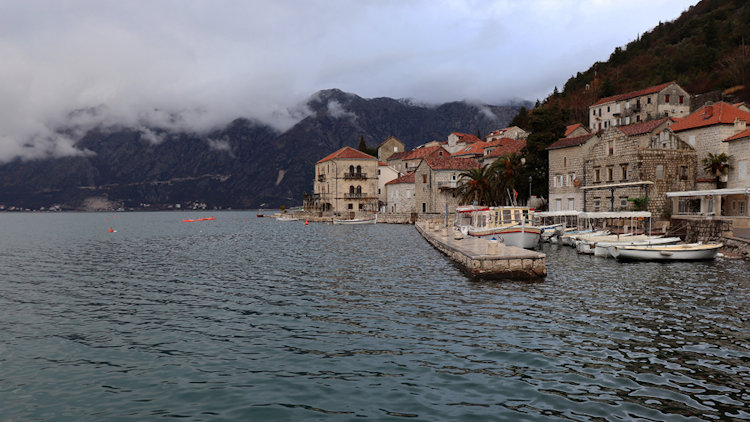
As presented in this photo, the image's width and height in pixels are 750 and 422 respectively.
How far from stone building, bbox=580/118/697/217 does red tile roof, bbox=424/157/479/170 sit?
31703 millimetres

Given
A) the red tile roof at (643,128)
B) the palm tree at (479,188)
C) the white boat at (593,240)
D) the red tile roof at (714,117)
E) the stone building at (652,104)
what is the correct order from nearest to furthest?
the white boat at (593,240) → the red tile roof at (714,117) → the red tile roof at (643,128) → the palm tree at (479,188) → the stone building at (652,104)

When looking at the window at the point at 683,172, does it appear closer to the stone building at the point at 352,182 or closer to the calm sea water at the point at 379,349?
the calm sea water at the point at 379,349

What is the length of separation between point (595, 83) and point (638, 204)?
73854 mm

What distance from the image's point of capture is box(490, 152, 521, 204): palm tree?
6556 centimetres

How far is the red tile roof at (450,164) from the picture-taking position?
83312 mm

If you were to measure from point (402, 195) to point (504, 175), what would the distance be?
92.1ft

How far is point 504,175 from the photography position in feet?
220

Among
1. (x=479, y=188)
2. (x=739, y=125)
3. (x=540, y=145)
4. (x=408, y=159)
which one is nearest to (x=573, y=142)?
(x=540, y=145)

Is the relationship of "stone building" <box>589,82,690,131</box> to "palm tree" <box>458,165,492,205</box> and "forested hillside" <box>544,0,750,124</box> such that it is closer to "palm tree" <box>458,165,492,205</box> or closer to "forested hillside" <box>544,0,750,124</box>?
"forested hillside" <box>544,0,750,124</box>

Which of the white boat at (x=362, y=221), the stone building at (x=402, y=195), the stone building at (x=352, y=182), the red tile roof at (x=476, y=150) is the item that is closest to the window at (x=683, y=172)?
the stone building at (x=402, y=195)

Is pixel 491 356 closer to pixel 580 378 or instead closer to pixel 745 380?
pixel 580 378

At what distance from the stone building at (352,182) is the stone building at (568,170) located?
165 feet

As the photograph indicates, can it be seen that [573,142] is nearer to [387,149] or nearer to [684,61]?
[684,61]

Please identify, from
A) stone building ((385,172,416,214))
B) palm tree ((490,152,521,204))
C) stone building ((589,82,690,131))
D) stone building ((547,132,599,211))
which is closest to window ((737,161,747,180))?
stone building ((547,132,599,211))
